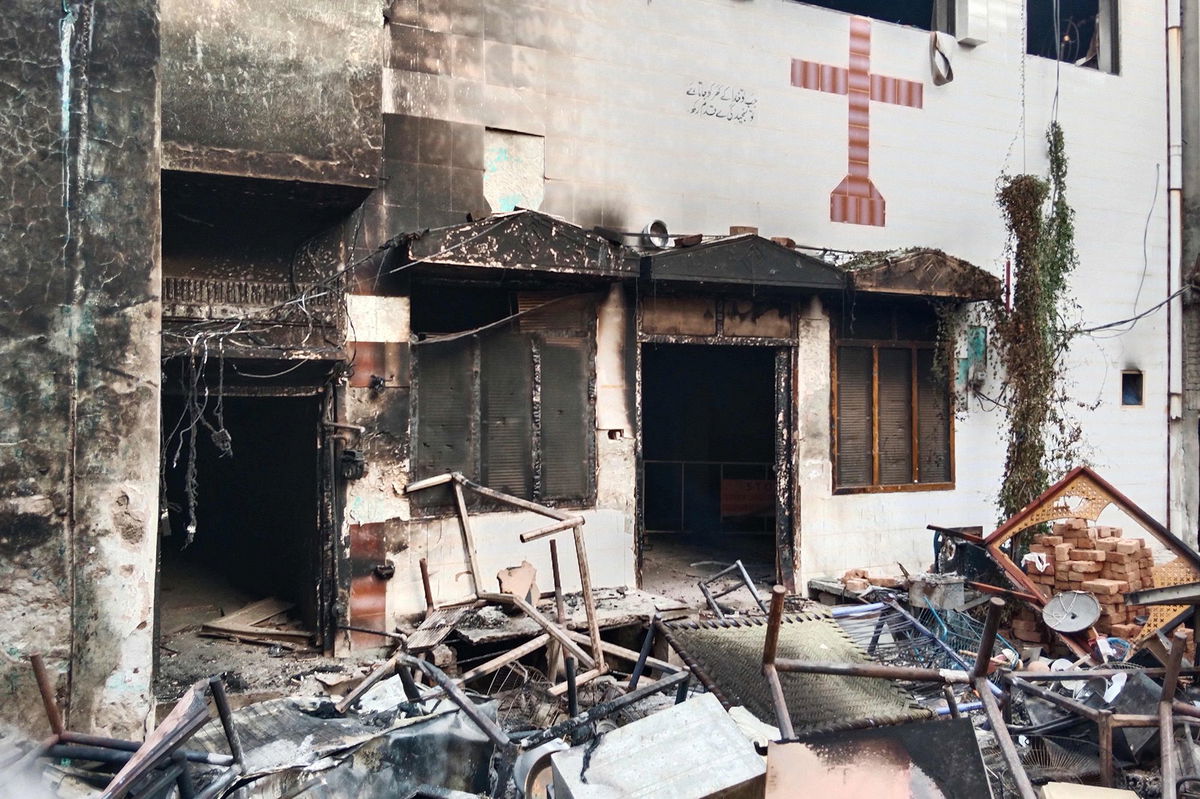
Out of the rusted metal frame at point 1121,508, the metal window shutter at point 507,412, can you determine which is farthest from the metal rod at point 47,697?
the rusted metal frame at point 1121,508

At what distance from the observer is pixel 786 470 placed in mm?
10281

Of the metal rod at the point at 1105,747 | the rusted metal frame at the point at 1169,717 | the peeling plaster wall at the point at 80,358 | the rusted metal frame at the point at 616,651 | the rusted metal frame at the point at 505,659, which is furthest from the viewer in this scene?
the rusted metal frame at the point at 616,651

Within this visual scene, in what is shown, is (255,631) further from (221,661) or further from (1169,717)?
(1169,717)

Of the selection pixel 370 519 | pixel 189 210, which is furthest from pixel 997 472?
pixel 189 210

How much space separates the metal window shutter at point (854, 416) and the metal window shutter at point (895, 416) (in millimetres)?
224

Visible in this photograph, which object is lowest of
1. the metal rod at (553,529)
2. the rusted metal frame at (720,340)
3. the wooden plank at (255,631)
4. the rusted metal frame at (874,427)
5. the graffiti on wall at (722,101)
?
the wooden plank at (255,631)

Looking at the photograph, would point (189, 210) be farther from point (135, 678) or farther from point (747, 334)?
point (747, 334)

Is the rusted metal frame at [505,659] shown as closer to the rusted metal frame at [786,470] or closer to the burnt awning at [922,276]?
the rusted metal frame at [786,470]

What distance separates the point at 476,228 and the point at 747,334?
3644 millimetres

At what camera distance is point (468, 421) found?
342 inches

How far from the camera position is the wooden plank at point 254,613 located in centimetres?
843

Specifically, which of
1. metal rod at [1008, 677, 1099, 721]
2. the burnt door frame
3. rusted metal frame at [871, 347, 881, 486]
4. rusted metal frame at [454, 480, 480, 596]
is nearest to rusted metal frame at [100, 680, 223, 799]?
rusted metal frame at [454, 480, 480, 596]

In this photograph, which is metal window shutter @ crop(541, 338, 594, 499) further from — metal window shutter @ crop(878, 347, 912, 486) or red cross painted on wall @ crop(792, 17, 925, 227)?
metal window shutter @ crop(878, 347, 912, 486)

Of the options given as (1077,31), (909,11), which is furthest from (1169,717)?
(1077,31)
